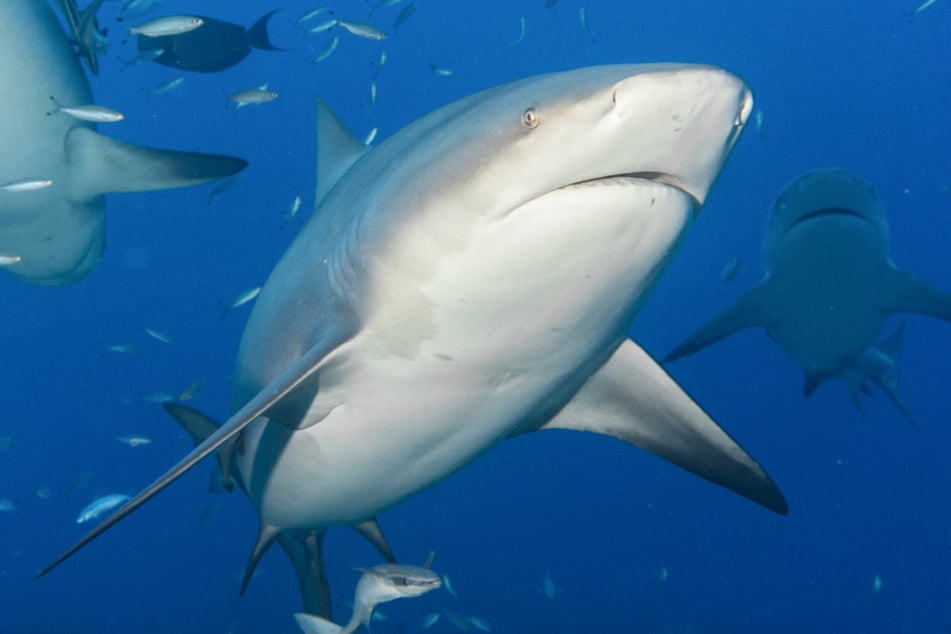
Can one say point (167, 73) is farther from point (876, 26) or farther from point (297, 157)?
point (876, 26)

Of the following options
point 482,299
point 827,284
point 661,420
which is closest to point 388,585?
point 661,420

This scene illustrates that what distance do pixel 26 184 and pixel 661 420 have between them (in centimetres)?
346

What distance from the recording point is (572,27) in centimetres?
4306

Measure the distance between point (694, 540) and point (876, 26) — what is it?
111ft

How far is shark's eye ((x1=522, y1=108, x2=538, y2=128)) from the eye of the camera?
5.26ft

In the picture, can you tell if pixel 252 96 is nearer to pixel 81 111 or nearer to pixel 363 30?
pixel 363 30

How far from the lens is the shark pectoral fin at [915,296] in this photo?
6.78 m

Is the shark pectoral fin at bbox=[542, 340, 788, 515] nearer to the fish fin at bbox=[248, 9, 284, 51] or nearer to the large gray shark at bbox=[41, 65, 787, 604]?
the large gray shark at bbox=[41, 65, 787, 604]

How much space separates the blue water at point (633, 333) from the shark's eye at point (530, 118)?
29.1 metres

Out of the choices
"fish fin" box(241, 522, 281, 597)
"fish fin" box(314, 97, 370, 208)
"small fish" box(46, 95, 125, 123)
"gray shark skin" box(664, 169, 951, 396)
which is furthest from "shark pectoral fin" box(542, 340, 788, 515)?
"gray shark skin" box(664, 169, 951, 396)

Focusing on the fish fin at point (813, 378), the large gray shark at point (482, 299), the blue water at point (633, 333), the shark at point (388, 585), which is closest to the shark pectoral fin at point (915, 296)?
the fish fin at point (813, 378)

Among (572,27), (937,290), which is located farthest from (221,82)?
(937,290)

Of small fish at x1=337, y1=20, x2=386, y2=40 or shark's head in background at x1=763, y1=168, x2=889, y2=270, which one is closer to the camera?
shark's head in background at x1=763, y1=168, x2=889, y2=270

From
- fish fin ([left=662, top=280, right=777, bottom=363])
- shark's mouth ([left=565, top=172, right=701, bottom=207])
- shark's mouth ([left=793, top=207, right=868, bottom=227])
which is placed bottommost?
fish fin ([left=662, top=280, right=777, bottom=363])
